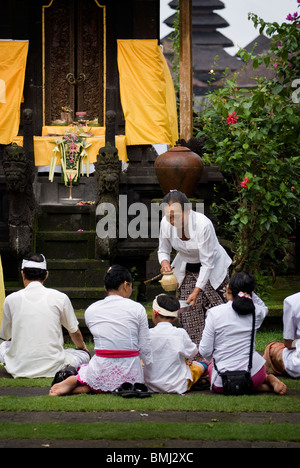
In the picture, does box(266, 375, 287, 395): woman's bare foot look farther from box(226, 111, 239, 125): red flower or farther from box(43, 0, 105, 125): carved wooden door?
box(43, 0, 105, 125): carved wooden door

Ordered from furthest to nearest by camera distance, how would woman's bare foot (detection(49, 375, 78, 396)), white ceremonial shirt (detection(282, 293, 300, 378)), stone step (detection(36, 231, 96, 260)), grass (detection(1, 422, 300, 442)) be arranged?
1. stone step (detection(36, 231, 96, 260))
2. white ceremonial shirt (detection(282, 293, 300, 378))
3. woman's bare foot (detection(49, 375, 78, 396))
4. grass (detection(1, 422, 300, 442))

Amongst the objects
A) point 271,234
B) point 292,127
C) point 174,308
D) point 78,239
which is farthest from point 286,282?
point 174,308

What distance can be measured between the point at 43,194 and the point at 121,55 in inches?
94.9

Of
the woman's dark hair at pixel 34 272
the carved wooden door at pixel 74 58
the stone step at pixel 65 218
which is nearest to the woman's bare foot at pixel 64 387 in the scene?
the woman's dark hair at pixel 34 272

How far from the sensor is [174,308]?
23.2 feet

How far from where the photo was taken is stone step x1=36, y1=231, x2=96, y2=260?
1098cm

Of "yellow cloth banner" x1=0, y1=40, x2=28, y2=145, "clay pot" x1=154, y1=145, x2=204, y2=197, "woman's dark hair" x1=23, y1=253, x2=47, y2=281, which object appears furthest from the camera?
"yellow cloth banner" x1=0, y1=40, x2=28, y2=145

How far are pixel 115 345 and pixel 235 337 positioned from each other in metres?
0.96

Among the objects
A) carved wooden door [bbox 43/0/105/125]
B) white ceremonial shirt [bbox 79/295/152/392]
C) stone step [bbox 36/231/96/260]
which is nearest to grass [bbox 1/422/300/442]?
white ceremonial shirt [bbox 79/295/152/392]

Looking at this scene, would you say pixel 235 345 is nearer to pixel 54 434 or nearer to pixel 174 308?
pixel 174 308

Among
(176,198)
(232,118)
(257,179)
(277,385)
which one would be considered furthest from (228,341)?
(232,118)

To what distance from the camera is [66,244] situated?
1103 centimetres

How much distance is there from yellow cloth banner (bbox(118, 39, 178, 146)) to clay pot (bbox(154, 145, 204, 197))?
1993 millimetres

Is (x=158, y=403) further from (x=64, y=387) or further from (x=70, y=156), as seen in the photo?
(x=70, y=156)
